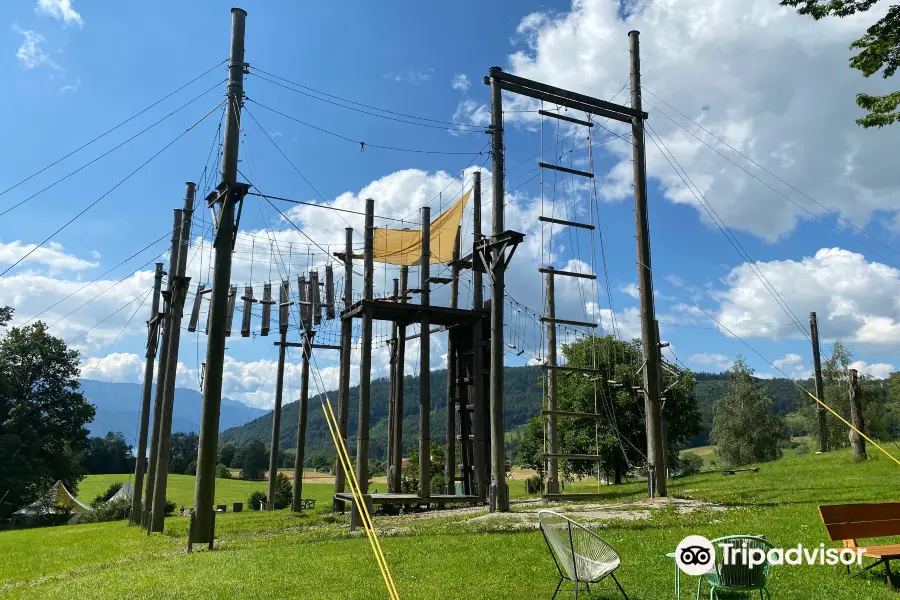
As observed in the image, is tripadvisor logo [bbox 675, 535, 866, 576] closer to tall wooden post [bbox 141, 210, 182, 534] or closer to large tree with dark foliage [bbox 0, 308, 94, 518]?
tall wooden post [bbox 141, 210, 182, 534]

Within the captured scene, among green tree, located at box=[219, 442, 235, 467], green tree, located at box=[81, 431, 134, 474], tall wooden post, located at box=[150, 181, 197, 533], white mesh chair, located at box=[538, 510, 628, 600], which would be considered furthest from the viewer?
green tree, located at box=[219, 442, 235, 467]

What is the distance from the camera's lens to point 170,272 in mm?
20531

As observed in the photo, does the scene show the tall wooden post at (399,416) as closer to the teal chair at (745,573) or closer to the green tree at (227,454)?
the teal chair at (745,573)

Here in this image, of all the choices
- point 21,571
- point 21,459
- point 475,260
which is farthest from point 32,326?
point 475,260

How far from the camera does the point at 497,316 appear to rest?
1602 centimetres

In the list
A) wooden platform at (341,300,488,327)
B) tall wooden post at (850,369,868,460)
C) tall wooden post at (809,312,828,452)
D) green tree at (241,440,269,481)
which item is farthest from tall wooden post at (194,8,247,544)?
green tree at (241,440,269,481)

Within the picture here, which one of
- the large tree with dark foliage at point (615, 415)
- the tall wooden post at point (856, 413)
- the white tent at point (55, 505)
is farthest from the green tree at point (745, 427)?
the white tent at point (55, 505)

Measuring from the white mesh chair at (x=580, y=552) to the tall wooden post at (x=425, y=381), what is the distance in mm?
11952

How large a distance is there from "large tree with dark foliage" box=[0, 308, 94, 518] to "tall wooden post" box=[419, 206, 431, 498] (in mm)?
33013

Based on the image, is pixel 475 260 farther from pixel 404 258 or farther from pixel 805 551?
pixel 805 551

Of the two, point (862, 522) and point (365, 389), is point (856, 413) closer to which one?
point (365, 389)

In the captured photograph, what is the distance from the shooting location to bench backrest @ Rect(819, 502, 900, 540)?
23.7 ft

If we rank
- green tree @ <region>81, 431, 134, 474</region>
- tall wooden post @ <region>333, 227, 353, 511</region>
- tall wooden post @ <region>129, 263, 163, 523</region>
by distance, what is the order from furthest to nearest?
green tree @ <region>81, 431, 134, 474</region> < tall wooden post @ <region>129, 263, 163, 523</region> < tall wooden post @ <region>333, 227, 353, 511</region>

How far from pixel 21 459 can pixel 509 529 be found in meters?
39.0
